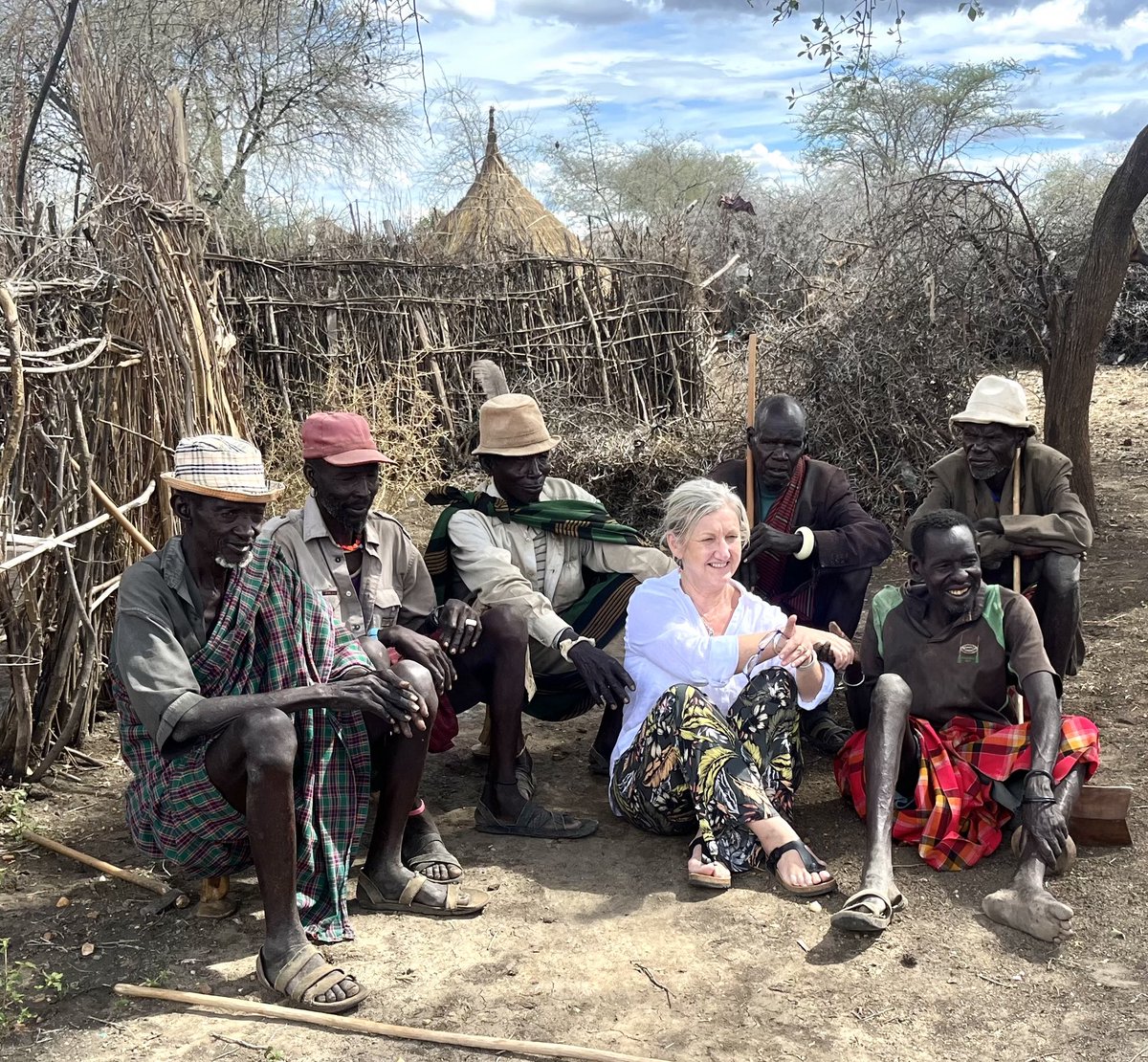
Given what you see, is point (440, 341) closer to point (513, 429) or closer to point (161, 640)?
point (513, 429)

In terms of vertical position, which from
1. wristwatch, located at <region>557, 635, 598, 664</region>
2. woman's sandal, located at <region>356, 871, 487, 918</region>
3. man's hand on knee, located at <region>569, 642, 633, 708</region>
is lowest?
woman's sandal, located at <region>356, 871, 487, 918</region>

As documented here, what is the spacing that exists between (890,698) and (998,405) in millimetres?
1471

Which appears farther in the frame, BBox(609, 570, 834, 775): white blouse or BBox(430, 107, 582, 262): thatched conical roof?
BBox(430, 107, 582, 262): thatched conical roof

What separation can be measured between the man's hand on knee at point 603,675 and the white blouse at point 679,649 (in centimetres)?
6

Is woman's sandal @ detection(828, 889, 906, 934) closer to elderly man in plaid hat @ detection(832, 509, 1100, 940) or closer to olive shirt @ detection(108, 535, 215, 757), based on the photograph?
elderly man in plaid hat @ detection(832, 509, 1100, 940)

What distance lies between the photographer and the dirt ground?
2602mm

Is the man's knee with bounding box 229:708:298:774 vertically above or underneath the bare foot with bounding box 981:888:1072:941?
above

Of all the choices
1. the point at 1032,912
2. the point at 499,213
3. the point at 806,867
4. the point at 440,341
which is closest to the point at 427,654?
the point at 806,867

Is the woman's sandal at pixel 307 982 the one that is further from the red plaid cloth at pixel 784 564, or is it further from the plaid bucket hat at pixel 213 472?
the red plaid cloth at pixel 784 564

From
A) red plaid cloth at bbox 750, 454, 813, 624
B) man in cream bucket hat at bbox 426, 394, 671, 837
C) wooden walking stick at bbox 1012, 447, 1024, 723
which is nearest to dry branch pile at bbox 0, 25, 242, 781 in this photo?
man in cream bucket hat at bbox 426, 394, 671, 837

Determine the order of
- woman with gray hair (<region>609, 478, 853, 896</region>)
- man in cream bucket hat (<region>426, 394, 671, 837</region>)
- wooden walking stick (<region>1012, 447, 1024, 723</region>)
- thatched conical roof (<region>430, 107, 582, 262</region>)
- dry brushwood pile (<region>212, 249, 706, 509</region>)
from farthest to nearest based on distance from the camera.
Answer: thatched conical roof (<region>430, 107, 582, 262</region>), dry brushwood pile (<region>212, 249, 706, 509</region>), wooden walking stick (<region>1012, 447, 1024, 723</region>), man in cream bucket hat (<region>426, 394, 671, 837</region>), woman with gray hair (<region>609, 478, 853, 896</region>)

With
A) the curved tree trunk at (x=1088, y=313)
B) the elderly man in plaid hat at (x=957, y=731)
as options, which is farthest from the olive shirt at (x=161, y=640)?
the curved tree trunk at (x=1088, y=313)

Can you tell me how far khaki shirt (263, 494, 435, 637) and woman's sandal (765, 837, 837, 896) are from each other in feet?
4.43

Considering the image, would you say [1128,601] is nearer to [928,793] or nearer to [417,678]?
[928,793]
